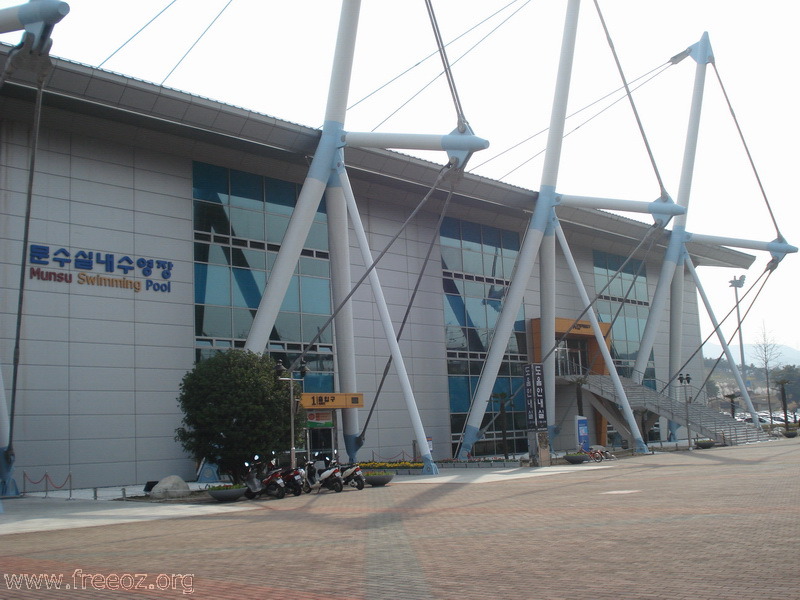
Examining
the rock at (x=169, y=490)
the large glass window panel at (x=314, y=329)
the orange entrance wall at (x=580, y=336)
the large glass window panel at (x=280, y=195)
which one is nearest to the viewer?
the rock at (x=169, y=490)

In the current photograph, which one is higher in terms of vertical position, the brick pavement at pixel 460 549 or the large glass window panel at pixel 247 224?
the large glass window panel at pixel 247 224

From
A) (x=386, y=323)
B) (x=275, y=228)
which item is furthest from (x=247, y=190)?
(x=386, y=323)

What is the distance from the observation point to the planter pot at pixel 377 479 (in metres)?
27.4

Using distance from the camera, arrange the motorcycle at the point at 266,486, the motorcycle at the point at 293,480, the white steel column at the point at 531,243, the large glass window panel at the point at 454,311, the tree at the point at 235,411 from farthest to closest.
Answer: the large glass window panel at the point at 454,311, the white steel column at the point at 531,243, the tree at the point at 235,411, the motorcycle at the point at 293,480, the motorcycle at the point at 266,486

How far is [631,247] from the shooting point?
210 ft

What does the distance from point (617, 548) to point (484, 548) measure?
1.91 metres

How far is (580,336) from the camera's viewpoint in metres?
58.6

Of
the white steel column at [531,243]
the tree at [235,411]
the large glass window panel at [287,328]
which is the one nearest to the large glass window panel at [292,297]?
the large glass window panel at [287,328]

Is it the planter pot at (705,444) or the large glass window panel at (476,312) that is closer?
the planter pot at (705,444)

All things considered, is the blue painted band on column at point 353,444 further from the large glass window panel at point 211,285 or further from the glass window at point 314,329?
the large glass window panel at point 211,285

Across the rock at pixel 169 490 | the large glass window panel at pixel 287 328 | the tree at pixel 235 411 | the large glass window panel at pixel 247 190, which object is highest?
the large glass window panel at pixel 247 190

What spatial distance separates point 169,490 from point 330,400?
10051mm

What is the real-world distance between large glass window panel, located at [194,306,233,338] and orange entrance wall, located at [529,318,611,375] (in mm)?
22611

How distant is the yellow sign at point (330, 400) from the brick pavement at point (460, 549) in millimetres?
12305
